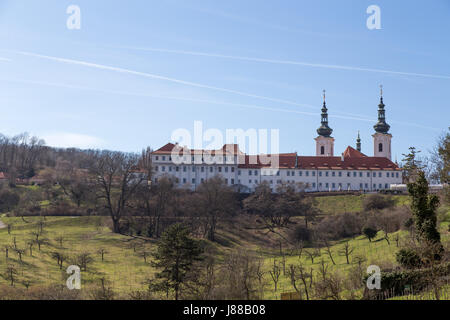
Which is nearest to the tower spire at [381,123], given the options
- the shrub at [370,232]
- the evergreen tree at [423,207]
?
the shrub at [370,232]

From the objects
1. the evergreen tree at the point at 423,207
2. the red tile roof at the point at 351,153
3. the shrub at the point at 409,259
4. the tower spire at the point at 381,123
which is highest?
the tower spire at the point at 381,123

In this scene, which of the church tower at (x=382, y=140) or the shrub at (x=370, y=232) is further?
the church tower at (x=382, y=140)

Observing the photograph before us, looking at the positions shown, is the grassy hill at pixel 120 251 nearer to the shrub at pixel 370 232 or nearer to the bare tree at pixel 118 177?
the shrub at pixel 370 232

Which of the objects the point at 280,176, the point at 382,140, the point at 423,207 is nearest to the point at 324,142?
the point at 382,140

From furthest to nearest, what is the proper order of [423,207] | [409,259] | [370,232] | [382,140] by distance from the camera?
1. [382,140]
2. [370,232]
3. [423,207]
4. [409,259]

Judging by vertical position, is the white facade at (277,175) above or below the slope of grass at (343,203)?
above

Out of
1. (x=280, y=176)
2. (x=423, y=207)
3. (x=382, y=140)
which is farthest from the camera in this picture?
(x=382, y=140)

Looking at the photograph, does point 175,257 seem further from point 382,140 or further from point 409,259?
point 382,140

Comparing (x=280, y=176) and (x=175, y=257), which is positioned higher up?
(x=280, y=176)

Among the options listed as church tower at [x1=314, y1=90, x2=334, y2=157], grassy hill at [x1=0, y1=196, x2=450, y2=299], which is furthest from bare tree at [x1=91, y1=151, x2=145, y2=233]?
church tower at [x1=314, y1=90, x2=334, y2=157]

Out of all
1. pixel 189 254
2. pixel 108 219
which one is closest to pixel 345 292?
pixel 189 254

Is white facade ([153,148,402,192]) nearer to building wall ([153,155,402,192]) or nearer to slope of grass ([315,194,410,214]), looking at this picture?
→ building wall ([153,155,402,192])

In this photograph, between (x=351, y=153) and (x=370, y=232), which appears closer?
(x=370, y=232)
